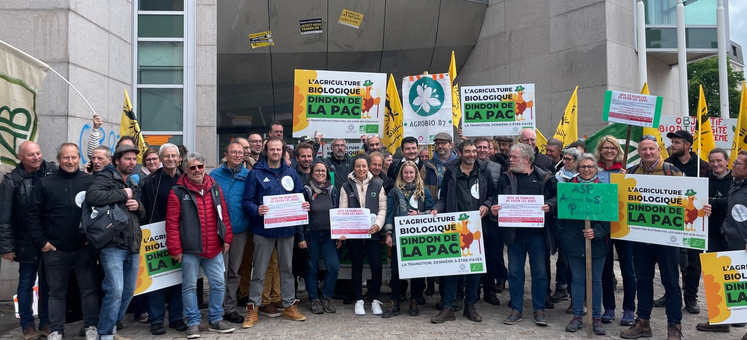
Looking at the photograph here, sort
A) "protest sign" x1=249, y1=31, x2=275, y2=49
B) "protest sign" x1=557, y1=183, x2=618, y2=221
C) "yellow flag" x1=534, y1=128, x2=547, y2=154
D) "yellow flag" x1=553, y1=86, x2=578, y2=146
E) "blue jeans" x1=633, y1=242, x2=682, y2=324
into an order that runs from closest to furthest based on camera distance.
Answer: "blue jeans" x1=633, y1=242, x2=682, y2=324, "protest sign" x1=557, y1=183, x2=618, y2=221, "yellow flag" x1=553, y1=86, x2=578, y2=146, "yellow flag" x1=534, y1=128, x2=547, y2=154, "protest sign" x1=249, y1=31, x2=275, y2=49

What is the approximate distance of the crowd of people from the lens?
5.68 m

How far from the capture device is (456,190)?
6.66m

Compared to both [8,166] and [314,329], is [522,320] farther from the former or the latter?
[8,166]

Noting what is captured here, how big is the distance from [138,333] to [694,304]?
704cm

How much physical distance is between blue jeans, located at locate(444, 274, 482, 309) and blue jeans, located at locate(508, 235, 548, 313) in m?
0.46

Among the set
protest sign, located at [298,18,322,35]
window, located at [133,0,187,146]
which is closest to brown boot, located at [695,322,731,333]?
window, located at [133,0,187,146]

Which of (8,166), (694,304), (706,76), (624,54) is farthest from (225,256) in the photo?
(706,76)

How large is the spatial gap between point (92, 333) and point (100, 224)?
1363 millimetres

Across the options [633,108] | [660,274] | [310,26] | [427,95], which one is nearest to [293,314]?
[427,95]

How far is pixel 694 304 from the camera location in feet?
22.7

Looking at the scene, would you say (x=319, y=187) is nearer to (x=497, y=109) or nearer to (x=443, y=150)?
(x=443, y=150)

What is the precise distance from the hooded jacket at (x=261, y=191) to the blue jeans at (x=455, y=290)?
6.86ft

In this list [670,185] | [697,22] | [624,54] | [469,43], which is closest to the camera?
[670,185]

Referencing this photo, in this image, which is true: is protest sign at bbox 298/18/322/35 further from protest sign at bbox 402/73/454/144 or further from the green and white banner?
the green and white banner
